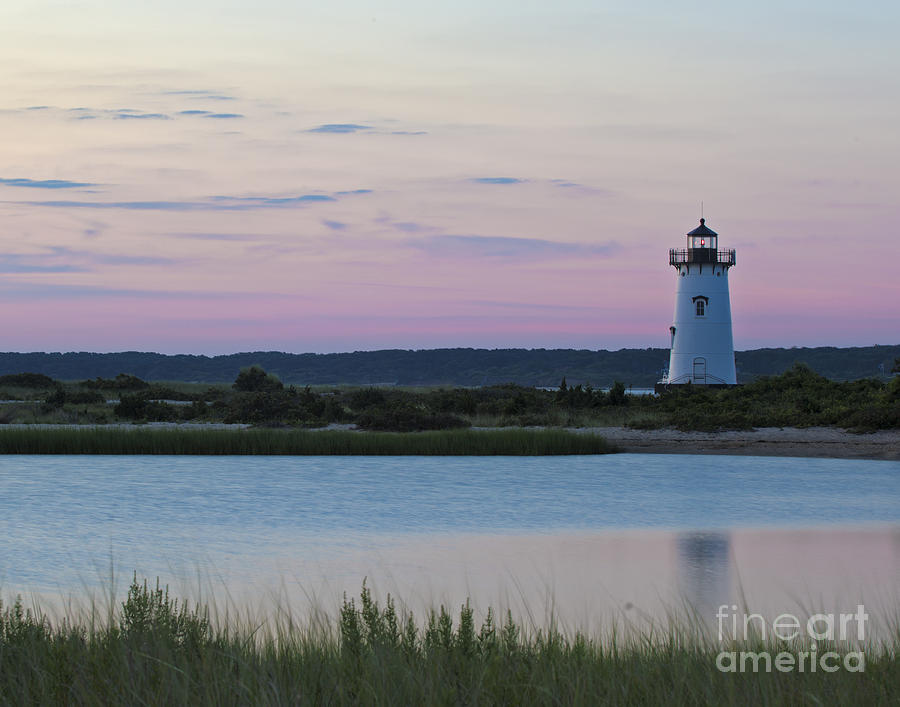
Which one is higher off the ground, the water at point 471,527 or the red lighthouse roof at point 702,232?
the red lighthouse roof at point 702,232

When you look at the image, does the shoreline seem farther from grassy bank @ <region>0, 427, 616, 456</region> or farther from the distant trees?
the distant trees

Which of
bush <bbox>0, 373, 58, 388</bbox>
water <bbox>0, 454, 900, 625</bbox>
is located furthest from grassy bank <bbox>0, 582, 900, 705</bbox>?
bush <bbox>0, 373, 58, 388</bbox>

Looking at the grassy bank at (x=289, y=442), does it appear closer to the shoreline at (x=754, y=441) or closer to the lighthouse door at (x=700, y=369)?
the shoreline at (x=754, y=441)

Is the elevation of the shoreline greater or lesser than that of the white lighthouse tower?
lesser

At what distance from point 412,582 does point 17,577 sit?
4.94 meters

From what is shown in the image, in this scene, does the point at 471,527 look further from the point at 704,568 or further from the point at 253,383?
Answer: the point at 253,383

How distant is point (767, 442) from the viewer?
109 ft

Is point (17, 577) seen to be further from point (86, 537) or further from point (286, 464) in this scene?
point (286, 464)

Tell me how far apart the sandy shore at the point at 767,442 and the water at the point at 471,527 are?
1560 mm

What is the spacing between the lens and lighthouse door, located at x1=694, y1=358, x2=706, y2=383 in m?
49.4

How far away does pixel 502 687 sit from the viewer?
542 cm

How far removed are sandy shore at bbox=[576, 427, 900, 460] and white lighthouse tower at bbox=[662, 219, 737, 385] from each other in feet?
49.9

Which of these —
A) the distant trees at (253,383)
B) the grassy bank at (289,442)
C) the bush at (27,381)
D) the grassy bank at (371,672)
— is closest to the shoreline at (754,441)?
the grassy bank at (289,442)

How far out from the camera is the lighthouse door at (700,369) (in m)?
49.4
